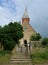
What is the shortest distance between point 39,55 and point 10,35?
26.8 feet

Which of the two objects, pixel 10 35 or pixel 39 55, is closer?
pixel 39 55

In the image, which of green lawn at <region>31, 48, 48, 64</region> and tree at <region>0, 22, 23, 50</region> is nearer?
green lawn at <region>31, 48, 48, 64</region>

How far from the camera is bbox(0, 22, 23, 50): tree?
33809mm

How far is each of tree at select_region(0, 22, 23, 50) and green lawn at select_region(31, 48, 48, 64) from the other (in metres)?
4.18

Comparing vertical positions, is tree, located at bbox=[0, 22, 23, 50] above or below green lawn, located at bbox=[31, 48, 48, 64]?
above

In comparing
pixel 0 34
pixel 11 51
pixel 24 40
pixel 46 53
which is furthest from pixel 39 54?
pixel 24 40

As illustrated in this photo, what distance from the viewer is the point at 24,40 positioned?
5738cm

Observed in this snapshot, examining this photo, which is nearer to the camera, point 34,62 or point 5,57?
point 34,62

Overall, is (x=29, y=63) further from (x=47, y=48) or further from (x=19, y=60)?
(x=47, y=48)

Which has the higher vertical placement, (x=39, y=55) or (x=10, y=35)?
(x=10, y=35)

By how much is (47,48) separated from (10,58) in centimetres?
694

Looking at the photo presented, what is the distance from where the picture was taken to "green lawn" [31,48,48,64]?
2570cm

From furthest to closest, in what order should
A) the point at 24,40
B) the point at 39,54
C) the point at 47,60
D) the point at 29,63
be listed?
the point at 24,40
the point at 39,54
the point at 47,60
the point at 29,63

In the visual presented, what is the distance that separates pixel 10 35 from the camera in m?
34.8
